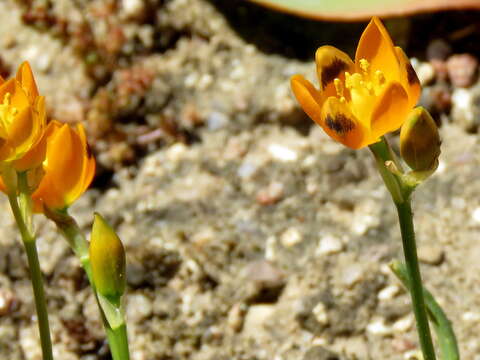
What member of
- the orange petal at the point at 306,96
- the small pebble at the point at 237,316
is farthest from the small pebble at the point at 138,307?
the orange petal at the point at 306,96

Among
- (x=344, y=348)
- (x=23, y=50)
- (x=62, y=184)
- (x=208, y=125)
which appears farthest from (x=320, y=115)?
(x=23, y=50)

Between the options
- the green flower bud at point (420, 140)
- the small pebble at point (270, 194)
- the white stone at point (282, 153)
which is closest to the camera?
the green flower bud at point (420, 140)

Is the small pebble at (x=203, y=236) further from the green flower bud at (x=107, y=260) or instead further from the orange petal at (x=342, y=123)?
the orange petal at (x=342, y=123)

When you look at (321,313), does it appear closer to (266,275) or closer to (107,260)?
(266,275)

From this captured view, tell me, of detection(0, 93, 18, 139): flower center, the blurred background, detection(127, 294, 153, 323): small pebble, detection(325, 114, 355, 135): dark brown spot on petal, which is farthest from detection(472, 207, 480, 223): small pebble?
detection(0, 93, 18, 139): flower center

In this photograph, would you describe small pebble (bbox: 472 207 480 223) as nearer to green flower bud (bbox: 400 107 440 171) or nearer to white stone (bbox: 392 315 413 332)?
white stone (bbox: 392 315 413 332)

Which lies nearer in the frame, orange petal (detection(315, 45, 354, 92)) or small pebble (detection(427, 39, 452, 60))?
orange petal (detection(315, 45, 354, 92))
